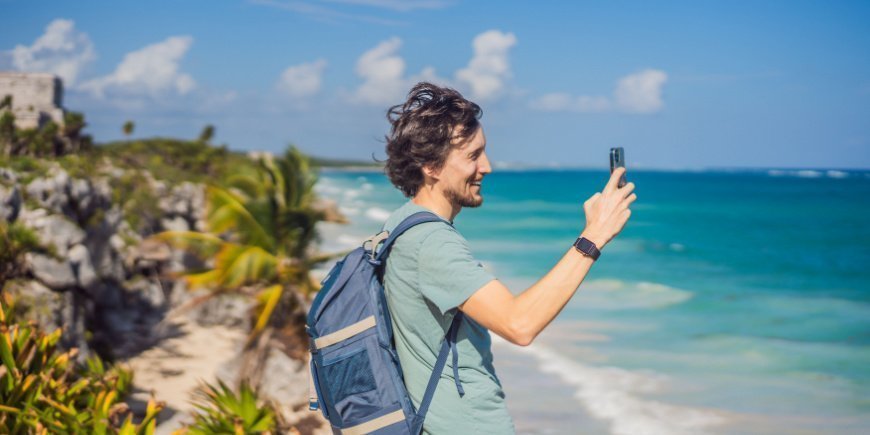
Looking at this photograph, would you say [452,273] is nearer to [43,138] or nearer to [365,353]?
[365,353]

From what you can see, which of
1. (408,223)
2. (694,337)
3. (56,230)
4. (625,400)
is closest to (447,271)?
(408,223)

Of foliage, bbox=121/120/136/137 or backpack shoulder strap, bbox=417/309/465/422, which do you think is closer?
backpack shoulder strap, bbox=417/309/465/422

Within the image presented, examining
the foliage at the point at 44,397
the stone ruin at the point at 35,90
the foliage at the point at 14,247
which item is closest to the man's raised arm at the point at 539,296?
the foliage at the point at 44,397

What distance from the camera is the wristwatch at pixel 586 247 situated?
5.60 ft

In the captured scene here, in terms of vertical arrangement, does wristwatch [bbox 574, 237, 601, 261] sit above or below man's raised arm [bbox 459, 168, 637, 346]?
above

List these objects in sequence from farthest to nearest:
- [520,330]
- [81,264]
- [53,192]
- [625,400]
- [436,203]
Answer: [625,400] < [53,192] < [81,264] < [436,203] < [520,330]

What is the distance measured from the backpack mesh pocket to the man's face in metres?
0.47

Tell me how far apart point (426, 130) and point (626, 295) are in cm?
1852

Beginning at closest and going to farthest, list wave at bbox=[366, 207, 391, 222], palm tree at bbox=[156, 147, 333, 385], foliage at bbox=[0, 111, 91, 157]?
1. palm tree at bbox=[156, 147, 333, 385]
2. foliage at bbox=[0, 111, 91, 157]
3. wave at bbox=[366, 207, 391, 222]

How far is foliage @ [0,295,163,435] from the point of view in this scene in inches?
167

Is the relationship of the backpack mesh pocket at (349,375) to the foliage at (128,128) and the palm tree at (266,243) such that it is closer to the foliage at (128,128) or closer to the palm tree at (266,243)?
the palm tree at (266,243)

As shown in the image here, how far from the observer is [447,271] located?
1728mm

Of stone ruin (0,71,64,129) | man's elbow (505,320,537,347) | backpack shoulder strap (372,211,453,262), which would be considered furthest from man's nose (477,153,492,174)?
stone ruin (0,71,64,129)

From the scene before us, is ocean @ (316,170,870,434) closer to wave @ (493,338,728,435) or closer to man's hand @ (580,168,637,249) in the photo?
wave @ (493,338,728,435)
